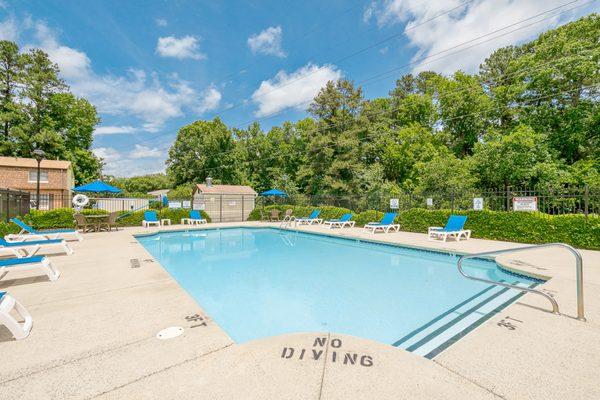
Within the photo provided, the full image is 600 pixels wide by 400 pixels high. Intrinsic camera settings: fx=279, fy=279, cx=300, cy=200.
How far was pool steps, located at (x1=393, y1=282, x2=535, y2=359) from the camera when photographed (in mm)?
3262

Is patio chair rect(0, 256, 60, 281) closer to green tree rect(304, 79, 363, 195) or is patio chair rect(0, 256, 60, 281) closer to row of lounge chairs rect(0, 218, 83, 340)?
row of lounge chairs rect(0, 218, 83, 340)

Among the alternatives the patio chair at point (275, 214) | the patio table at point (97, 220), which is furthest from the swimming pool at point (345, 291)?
the patio chair at point (275, 214)

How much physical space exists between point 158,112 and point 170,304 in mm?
47057

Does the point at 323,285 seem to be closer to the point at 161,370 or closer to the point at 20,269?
the point at 161,370

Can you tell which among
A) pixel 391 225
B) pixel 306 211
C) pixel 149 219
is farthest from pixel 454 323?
pixel 149 219

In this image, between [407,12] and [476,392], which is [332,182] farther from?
[476,392]

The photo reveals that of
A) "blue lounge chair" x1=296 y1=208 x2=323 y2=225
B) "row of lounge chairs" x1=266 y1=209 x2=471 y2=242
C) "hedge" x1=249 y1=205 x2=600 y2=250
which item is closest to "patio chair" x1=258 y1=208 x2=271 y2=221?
"row of lounge chairs" x1=266 y1=209 x2=471 y2=242

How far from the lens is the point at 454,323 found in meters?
3.91

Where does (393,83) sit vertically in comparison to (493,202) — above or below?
above

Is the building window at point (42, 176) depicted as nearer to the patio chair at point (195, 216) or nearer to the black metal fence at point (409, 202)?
the black metal fence at point (409, 202)

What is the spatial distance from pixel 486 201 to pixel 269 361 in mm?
11828

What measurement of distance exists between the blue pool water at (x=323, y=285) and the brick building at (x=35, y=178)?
743 inches

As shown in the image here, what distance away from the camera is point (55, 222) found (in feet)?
43.7

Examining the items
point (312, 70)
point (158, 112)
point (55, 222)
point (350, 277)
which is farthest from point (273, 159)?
point (350, 277)
